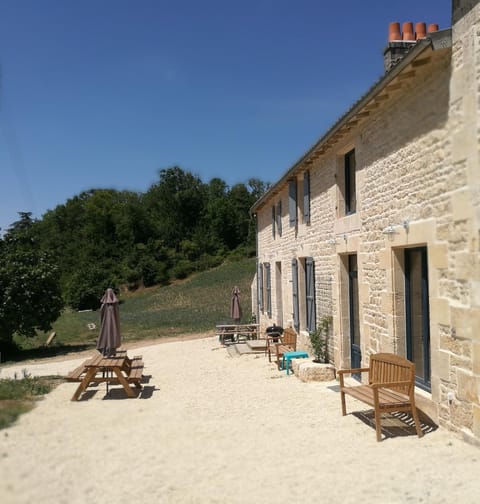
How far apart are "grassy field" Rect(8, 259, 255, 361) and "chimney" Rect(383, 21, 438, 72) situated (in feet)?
44.9

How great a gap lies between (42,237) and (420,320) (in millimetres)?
58845

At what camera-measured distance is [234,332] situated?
50.1 feet

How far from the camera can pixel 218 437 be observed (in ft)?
18.8

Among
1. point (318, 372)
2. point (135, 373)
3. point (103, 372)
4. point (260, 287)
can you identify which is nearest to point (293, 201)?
point (318, 372)

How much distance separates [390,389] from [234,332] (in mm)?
9398

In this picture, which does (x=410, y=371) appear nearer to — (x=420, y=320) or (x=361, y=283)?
(x=420, y=320)

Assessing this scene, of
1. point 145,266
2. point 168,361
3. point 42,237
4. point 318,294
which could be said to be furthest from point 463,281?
point 42,237

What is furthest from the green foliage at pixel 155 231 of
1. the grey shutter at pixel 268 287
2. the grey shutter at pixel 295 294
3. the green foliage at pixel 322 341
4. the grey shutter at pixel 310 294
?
the green foliage at pixel 322 341

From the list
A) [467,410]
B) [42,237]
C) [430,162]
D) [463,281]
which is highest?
[42,237]

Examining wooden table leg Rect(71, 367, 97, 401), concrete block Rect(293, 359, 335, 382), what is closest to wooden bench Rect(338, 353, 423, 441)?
concrete block Rect(293, 359, 335, 382)

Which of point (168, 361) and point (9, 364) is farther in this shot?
point (9, 364)

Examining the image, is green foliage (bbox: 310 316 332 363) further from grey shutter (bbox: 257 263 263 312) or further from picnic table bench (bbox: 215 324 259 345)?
grey shutter (bbox: 257 263 263 312)

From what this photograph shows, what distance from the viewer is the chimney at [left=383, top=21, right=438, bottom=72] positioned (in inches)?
313

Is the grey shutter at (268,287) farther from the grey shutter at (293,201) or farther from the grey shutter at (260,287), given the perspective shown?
the grey shutter at (293,201)
